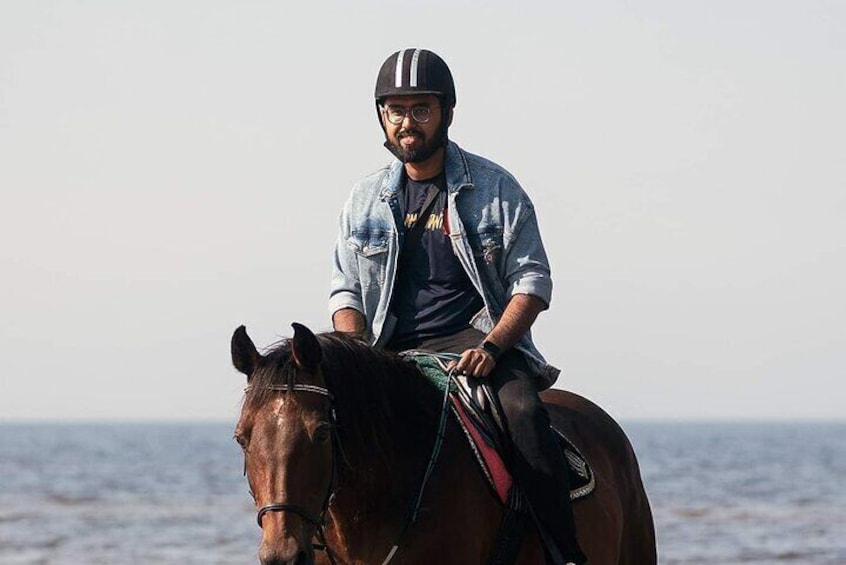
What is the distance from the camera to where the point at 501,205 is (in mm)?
6797

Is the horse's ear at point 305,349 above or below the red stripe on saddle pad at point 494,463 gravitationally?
above

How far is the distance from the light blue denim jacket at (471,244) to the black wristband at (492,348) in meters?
0.21

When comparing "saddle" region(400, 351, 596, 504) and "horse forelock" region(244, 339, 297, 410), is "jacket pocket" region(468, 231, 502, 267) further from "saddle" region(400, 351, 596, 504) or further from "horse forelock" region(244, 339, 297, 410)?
"horse forelock" region(244, 339, 297, 410)

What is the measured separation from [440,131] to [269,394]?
65.8 inches

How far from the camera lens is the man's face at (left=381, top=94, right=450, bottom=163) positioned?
6.73 metres

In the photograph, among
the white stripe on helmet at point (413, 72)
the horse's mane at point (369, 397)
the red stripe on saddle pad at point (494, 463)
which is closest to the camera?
the horse's mane at point (369, 397)

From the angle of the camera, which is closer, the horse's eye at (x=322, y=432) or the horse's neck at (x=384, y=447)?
the horse's eye at (x=322, y=432)

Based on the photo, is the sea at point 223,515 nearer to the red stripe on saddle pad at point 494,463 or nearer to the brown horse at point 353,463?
the red stripe on saddle pad at point 494,463

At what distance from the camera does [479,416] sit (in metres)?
6.48

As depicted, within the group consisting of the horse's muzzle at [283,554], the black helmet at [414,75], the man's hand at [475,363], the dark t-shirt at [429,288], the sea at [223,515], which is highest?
the black helmet at [414,75]

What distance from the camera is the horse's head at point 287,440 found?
5.38m

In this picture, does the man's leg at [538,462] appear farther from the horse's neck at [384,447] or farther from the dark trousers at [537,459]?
the horse's neck at [384,447]

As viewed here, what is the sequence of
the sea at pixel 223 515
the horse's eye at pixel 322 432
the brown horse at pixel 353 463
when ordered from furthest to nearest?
the sea at pixel 223 515
the horse's eye at pixel 322 432
the brown horse at pixel 353 463

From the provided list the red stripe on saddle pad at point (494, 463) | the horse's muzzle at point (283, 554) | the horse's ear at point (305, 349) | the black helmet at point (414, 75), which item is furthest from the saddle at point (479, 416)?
the horse's muzzle at point (283, 554)
